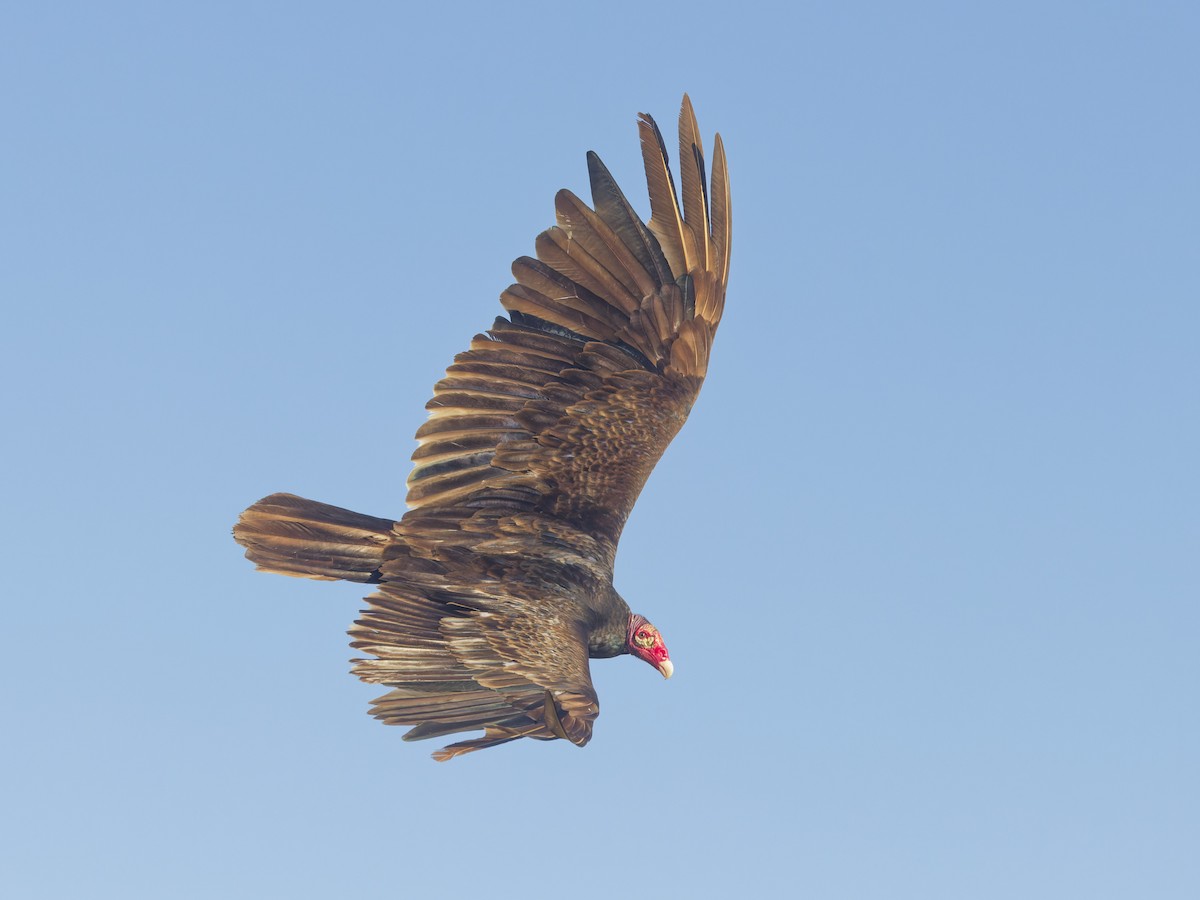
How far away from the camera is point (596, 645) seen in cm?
1003

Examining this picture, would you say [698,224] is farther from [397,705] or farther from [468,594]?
[397,705]

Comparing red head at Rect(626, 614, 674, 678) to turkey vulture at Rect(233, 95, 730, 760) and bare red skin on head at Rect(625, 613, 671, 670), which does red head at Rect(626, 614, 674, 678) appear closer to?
bare red skin on head at Rect(625, 613, 671, 670)

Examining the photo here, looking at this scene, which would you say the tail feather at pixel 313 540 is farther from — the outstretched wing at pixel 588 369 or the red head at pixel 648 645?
the red head at pixel 648 645

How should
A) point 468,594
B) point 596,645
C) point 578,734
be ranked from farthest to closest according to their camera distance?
point 596,645
point 468,594
point 578,734

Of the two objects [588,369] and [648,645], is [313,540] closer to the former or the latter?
[588,369]

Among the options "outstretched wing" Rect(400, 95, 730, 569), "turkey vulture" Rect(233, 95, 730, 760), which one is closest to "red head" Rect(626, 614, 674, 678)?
"turkey vulture" Rect(233, 95, 730, 760)

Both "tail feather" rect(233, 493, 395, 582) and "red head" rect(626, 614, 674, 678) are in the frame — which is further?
"red head" rect(626, 614, 674, 678)

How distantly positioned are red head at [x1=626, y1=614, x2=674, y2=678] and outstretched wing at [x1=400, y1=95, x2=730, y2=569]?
759mm

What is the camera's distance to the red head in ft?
33.7

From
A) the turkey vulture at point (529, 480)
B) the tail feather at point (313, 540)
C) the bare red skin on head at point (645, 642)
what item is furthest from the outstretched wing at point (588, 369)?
the bare red skin on head at point (645, 642)

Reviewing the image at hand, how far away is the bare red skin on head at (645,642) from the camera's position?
1027 cm

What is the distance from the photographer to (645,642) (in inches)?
406

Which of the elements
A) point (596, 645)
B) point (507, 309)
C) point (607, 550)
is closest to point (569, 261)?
point (507, 309)

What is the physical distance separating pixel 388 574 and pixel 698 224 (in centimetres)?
255
